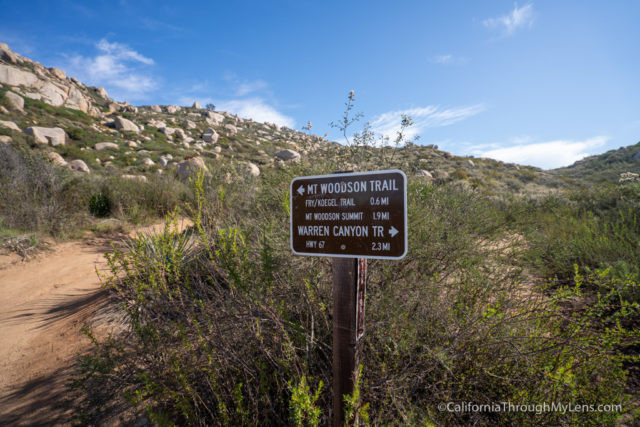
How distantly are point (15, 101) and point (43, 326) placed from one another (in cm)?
3171

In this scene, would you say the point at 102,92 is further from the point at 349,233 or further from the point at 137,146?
the point at 349,233

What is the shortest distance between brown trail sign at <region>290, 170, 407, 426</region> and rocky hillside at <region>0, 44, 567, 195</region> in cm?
213

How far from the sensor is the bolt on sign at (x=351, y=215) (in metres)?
1.28

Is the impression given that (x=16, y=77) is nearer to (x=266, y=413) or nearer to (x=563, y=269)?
(x=266, y=413)

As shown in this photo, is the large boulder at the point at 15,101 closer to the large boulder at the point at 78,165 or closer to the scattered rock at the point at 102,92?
the large boulder at the point at 78,165

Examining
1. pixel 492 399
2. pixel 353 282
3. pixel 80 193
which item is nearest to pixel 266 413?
pixel 353 282

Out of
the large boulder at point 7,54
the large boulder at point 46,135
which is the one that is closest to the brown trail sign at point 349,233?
the large boulder at point 46,135

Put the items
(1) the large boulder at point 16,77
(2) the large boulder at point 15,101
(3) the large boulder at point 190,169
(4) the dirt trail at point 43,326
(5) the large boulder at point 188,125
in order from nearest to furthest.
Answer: (4) the dirt trail at point 43,326, (3) the large boulder at point 190,169, (2) the large boulder at point 15,101, (1) the large boulder at point 16,77, (5) the large boulder at point 188,125

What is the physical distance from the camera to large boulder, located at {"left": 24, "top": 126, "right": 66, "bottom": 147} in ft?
60.2

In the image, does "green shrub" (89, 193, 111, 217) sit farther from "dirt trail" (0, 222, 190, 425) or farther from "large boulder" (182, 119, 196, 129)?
"large boulder" (182, 119, 196, 129)

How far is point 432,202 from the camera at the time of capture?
337 centimetres

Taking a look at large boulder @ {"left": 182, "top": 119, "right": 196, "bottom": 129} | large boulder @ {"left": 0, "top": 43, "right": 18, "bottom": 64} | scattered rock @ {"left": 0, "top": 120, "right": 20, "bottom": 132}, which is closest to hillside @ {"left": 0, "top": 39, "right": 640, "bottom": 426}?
scattered rock @ {"left": 0, "top": 120, "right": 20, "bottom": 132}

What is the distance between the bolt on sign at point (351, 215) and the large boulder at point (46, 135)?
25.5m

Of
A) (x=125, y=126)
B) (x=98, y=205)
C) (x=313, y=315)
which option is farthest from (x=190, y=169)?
(x=125, y=126)
